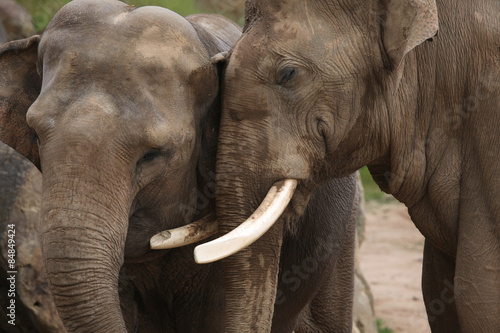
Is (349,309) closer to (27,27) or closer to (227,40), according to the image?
(227,40)

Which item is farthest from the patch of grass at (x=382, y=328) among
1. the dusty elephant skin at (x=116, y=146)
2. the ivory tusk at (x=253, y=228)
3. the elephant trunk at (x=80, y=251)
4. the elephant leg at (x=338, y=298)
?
the elephant trunk at (x=80, y=251)

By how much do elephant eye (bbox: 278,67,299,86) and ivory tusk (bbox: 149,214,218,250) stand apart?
628 mm

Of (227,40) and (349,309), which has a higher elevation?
(227,40)

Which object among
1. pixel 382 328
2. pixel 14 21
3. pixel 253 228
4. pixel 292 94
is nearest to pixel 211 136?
pixel 292 94

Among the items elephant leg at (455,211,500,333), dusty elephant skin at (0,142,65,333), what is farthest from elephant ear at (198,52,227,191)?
dusty elephant skin at (0,142,65,333)

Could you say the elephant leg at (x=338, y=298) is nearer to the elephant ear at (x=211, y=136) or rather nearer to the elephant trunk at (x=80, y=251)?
the elephant ear at (x=211, y=136)

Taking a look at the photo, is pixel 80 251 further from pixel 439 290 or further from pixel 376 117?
pixel 439 290

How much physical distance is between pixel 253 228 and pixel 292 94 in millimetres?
505

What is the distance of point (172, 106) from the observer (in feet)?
11.1

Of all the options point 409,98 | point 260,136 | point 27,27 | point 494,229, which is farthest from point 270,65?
point 27,27

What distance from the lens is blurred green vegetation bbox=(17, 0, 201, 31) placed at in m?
9.35

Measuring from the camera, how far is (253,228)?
3148mm

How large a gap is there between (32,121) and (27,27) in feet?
21.2

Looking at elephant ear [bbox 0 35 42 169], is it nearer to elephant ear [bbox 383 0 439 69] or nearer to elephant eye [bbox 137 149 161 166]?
elephant eye [bbox 137 149 161 166]
